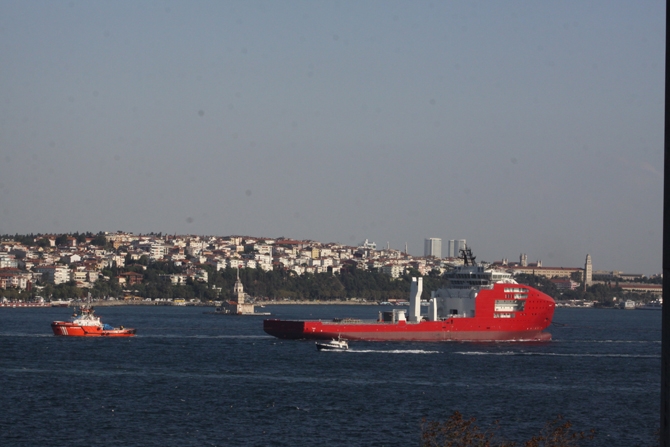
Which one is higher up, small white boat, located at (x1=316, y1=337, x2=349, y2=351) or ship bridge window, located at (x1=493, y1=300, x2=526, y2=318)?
ship bridge window, located at (x1=493, y1=300, x2=526, y2=318)

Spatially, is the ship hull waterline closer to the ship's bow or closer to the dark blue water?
the ship's bow

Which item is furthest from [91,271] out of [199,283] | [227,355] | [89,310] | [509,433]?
[509,433]

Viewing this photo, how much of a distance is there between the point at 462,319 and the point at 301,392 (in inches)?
984

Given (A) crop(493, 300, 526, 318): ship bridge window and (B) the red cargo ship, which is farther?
(A) crop(493, 300, 526, 318): ship bridge window

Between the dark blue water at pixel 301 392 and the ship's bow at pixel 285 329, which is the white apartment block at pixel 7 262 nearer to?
the ship's bow at pixel 285 329

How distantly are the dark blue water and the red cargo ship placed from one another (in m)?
2.14

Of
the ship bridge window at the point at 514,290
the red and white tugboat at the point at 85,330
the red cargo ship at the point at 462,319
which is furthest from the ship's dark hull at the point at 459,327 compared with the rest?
the red and white tugboat at the point at 85,330

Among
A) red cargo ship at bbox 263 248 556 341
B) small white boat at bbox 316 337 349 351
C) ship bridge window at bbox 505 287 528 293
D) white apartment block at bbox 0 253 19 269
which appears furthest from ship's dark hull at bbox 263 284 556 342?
white apartment block at bbox 0 253 19 269

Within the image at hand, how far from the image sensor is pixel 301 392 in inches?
1347

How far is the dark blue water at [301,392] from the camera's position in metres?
27.0

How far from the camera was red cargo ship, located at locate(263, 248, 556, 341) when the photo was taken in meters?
56.7

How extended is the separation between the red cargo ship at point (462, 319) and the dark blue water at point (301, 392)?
2.14 m

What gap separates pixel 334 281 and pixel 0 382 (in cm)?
14806

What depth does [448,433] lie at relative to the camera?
56.2 ft
